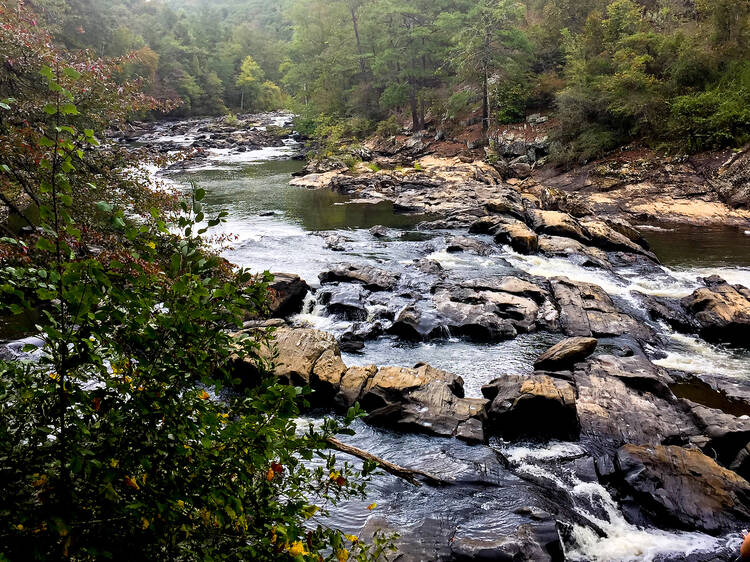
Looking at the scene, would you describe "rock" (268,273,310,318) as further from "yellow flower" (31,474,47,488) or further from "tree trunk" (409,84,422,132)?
"tree trunk" (409,84,422,132)

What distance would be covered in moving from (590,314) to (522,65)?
28336mm

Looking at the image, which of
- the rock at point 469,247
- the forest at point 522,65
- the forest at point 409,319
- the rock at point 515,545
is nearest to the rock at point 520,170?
the forest at point 409,319

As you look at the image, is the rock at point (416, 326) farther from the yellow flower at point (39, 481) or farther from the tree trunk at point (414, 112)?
the tree trunk at point (414, 112)

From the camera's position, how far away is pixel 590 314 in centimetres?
1109

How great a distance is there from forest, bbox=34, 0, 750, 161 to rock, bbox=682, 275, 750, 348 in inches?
509

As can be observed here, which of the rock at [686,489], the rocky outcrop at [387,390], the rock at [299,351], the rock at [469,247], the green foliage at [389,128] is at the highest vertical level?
the green foliage at [389,128]

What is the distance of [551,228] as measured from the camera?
17281 mm

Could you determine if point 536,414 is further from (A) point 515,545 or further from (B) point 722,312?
(B) point 722,312

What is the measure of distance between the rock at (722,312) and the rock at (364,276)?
Answer: 7.76 meters

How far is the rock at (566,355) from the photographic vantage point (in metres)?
Result: 8.70

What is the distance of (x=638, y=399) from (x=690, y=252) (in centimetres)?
1091

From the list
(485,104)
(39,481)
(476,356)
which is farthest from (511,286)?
(485,104)

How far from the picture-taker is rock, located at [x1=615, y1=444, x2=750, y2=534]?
17.3ft

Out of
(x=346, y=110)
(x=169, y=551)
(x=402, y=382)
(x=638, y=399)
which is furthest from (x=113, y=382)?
(x=346, y=110)
